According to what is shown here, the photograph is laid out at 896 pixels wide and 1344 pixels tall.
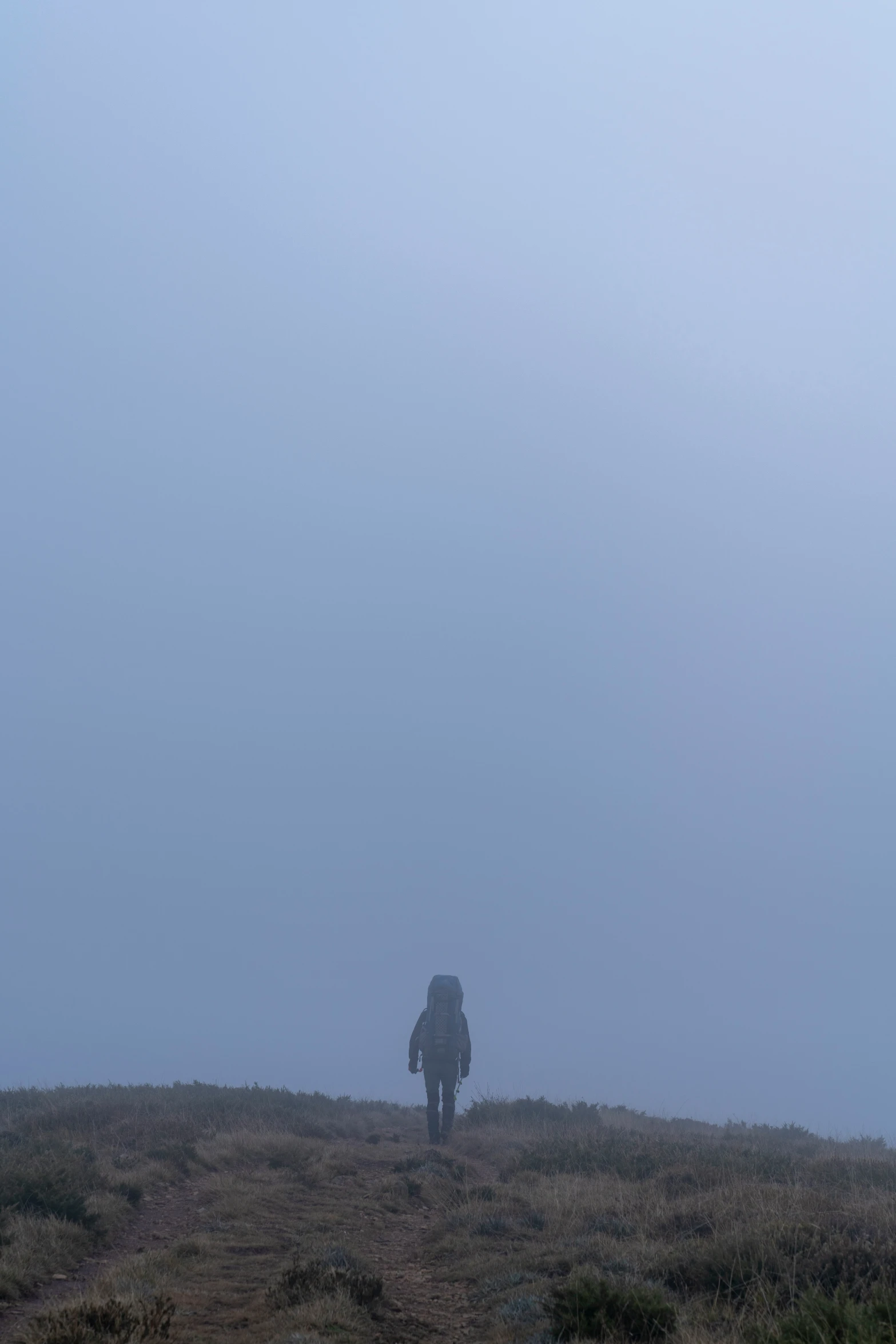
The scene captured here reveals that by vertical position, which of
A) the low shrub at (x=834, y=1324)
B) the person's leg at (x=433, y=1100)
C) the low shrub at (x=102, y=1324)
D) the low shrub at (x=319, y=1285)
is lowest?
the person's leg at (x=433, y=1100)

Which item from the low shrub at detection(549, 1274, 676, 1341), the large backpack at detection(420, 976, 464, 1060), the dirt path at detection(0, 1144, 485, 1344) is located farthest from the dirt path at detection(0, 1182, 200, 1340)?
the large backpack at detection(420, 976, 464, 1060)

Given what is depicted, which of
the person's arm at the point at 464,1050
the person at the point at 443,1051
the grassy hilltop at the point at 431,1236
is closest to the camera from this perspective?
the grassy hilltop at the point at 431,1236

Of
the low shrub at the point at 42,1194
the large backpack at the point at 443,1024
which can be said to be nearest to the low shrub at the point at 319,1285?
the low shrub at the point at 42,1194

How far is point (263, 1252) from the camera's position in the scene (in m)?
10.7

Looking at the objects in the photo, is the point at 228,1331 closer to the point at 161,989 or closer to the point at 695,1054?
the point at 695,1054

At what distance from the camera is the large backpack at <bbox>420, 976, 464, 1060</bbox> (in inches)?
882

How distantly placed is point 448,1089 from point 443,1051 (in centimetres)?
84

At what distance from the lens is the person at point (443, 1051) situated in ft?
72.6

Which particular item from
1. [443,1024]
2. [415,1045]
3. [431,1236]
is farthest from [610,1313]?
[415,1045]

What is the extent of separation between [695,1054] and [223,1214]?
8805 cm

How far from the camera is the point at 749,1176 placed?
12.5 meters

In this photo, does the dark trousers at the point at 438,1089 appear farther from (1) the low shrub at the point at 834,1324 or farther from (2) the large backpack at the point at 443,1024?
(1) the low shrub at the point at 834,1324

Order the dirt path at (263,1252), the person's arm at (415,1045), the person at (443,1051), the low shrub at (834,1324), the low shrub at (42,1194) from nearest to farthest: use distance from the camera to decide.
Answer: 1. the low shrub at (834,1324)
2. the dirt path at (263,1252)
3. the low shrub at (42,1194)
4. the person at (443,1051)
5. the person's arm at (415,1045)

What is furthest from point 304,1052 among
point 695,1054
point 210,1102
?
point 210,1102
